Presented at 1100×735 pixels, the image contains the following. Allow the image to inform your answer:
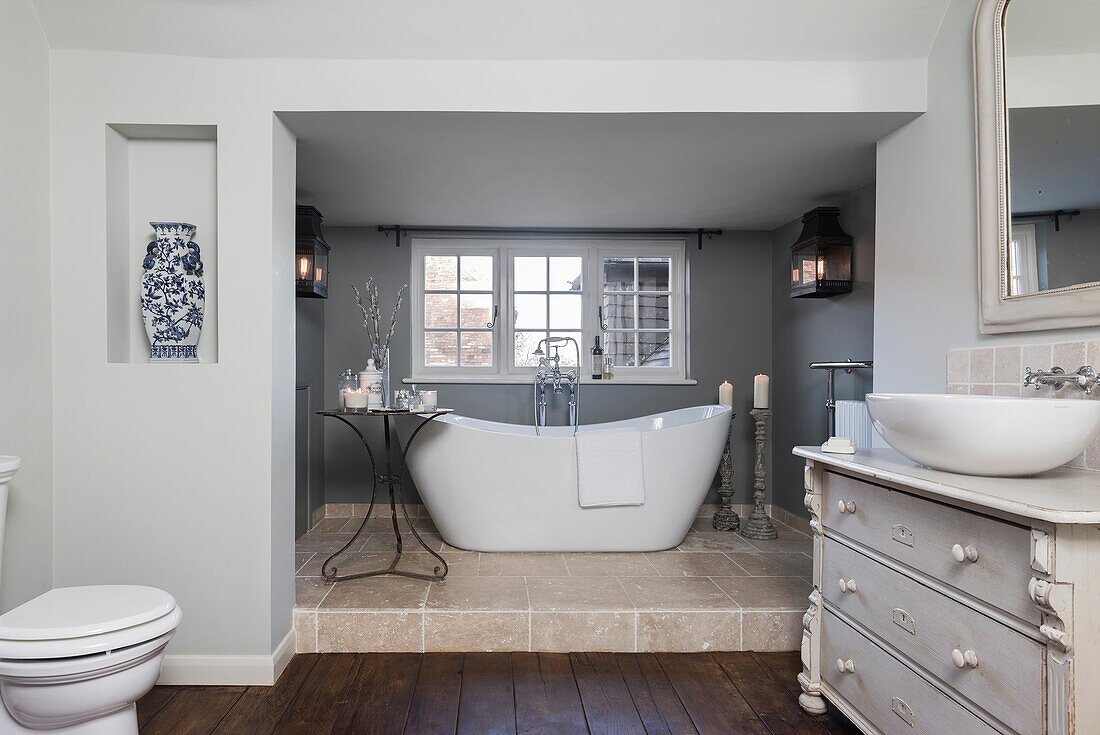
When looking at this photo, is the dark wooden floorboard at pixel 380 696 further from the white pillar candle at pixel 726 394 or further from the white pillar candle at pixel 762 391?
the white pillar candle at pixel 762 391

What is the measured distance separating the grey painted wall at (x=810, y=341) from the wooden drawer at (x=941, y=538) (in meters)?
1.48

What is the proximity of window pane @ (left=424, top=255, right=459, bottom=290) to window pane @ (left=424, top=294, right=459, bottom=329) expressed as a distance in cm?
7

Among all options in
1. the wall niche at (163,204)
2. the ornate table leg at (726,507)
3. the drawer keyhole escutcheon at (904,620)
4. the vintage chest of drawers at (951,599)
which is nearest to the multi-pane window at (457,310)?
the ornate table leg at (726,507)

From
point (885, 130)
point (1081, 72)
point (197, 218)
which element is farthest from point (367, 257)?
point (1081, 72)

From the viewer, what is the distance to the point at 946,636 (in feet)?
4.80

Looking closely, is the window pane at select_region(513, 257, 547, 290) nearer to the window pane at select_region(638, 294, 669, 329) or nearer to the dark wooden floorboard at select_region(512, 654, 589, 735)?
the window pane at select_region(638, 294, 669, 329)

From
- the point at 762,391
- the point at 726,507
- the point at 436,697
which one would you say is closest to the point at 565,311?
the point at 762,391

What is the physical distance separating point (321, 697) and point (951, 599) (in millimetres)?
1853

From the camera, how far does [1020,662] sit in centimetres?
126

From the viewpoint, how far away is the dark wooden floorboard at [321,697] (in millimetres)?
1963

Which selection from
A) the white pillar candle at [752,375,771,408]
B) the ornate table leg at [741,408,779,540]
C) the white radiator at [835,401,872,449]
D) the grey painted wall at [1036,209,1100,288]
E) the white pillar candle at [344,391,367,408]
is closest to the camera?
the grey painted wall at [1036,209,1100,288]

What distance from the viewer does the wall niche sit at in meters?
2.38

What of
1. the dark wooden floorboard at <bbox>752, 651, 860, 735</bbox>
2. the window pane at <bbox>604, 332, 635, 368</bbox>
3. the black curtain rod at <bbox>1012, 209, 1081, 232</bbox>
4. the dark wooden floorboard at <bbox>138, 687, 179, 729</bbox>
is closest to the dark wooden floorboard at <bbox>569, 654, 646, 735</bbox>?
the dark wooden floorboard at <bbox>752, 651, 860, 735</bbox>

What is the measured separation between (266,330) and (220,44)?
3.20 ft
